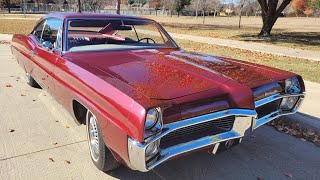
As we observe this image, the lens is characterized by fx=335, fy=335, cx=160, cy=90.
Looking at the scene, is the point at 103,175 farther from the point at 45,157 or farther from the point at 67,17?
the point at 67,17

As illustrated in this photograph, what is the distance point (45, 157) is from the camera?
358 centimetres

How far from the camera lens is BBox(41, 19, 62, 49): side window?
4207 mm

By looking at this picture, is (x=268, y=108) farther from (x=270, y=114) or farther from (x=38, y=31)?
(x=38, y=31)

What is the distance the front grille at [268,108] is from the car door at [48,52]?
7.83 ft

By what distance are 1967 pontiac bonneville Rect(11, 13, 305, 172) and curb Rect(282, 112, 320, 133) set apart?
965 millimetres

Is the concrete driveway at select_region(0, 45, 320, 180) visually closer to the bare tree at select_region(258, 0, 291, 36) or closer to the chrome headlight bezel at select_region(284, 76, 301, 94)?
the chrome headlight bezel at select_region(284, 76, 301, 94)

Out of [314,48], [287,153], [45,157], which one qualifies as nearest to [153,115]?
[45,157]

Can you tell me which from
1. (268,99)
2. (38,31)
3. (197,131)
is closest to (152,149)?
(197,131)

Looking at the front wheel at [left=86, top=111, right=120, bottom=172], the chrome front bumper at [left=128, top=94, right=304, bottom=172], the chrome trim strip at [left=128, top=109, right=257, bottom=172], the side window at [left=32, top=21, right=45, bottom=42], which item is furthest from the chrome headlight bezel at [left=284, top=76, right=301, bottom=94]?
the side window at [left=32, top=21, right=45, bottom=42]

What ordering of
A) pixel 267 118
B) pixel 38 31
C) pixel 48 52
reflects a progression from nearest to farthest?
1. pixel 267 118
2. pixel 48 52
3. pixel 38 31

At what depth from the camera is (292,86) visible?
147 inches

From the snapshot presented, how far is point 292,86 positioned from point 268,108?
1.34 feet

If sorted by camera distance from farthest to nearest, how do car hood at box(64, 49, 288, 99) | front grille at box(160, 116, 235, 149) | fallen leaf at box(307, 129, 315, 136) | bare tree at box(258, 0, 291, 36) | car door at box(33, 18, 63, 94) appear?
bare tree at box(258, 0, 291, 36), fallen leaf at box(307, 129, 315, 136), car door at box(33, 18, 63, 94), car hood at box(64, 49, 288, 99), front grille at box(160, 116, 235, 149)

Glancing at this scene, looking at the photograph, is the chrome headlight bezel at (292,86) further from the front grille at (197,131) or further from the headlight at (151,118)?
the headlight at (151,118)
